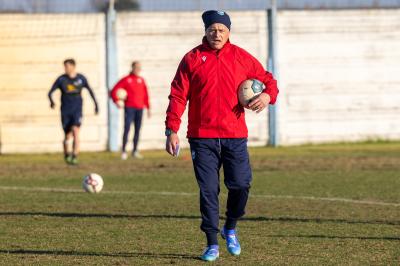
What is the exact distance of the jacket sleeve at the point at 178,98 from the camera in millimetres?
9734

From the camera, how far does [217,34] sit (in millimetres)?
9664

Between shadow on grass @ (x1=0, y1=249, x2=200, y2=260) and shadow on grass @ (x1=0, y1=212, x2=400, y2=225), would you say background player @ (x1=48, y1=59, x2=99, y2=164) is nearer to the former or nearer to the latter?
shadow on grass @ (x1=0, y1=212, x2=400, y2=225)

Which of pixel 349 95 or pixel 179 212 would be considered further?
pixel 349 95

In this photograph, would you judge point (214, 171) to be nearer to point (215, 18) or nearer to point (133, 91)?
point (215, 18)

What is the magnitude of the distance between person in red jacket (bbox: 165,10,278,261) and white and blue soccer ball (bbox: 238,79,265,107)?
0.14ft

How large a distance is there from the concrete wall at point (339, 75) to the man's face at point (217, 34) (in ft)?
68.3

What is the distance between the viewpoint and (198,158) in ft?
32.2

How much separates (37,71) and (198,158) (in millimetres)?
19871

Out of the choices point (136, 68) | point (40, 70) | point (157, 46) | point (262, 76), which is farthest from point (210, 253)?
point (157, 46)

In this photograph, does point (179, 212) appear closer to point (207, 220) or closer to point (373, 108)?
point (207, 220)

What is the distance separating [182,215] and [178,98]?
399 centimetres

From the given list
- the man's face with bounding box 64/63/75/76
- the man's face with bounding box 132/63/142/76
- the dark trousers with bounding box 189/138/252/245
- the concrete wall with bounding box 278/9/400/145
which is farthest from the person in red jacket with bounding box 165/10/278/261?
the concrete wall with bounding box 278/9/400/145

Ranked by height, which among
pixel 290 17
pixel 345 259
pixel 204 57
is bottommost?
pixel 345 259

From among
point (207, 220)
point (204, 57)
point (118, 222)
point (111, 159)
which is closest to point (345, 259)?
point (207, 220)
